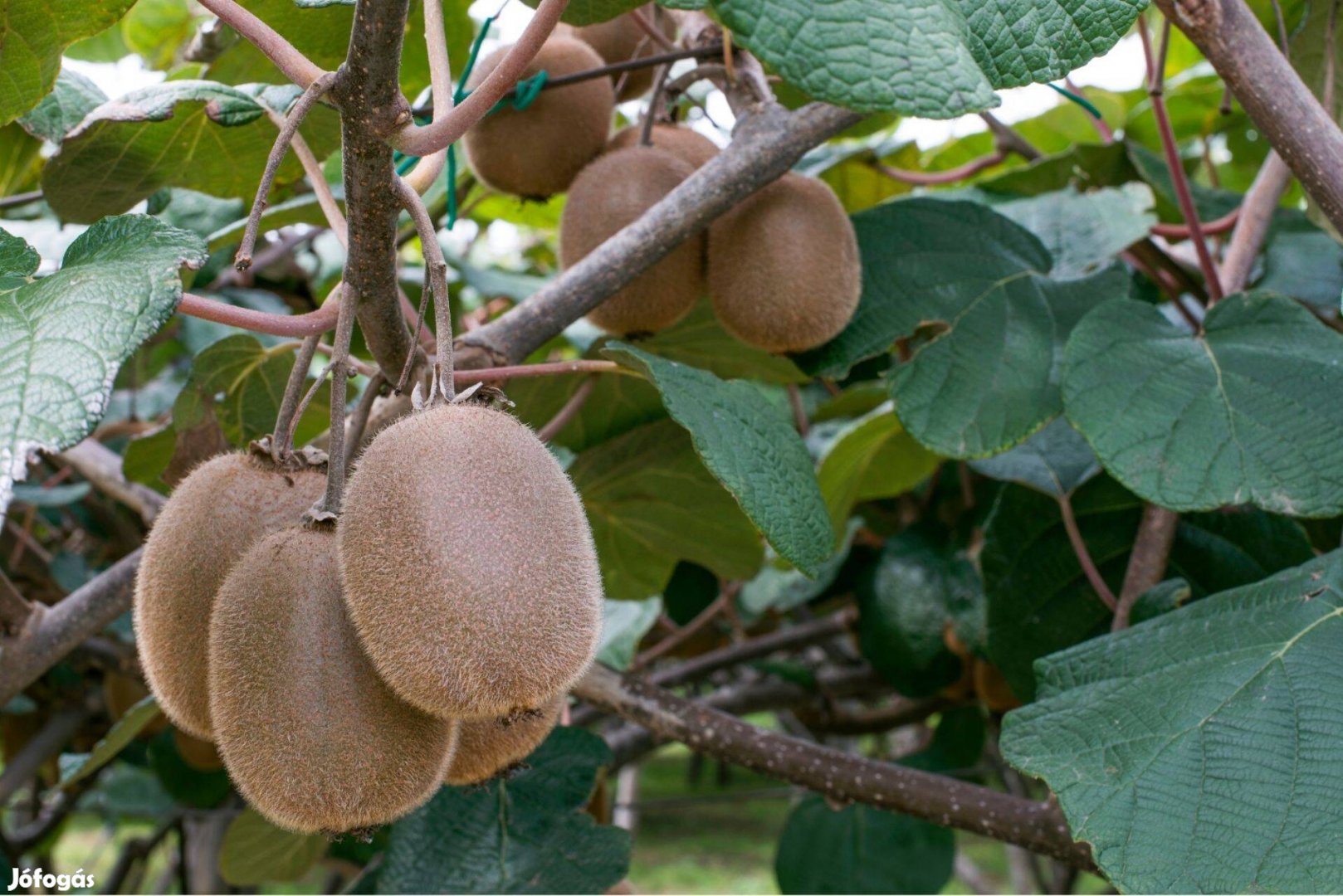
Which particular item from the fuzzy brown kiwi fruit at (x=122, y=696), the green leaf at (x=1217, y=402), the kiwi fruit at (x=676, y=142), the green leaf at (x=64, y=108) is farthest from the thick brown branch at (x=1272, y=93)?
the fuzzy brown kiwi fruit at (x=122, y=696)

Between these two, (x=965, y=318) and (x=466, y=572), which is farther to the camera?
(x=965, y=318)

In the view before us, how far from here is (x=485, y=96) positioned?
2.21 ft

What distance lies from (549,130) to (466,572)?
0.73 metres

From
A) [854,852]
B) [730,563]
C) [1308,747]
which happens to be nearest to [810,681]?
[854,852]

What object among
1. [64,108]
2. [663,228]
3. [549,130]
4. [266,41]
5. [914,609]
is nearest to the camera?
[266,41]

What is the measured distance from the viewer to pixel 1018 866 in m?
2.67

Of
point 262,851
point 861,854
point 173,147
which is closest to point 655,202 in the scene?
point 173,147

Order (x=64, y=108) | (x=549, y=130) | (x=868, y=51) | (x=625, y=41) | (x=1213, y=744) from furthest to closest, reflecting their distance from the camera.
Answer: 1. (x=625, y=41)
2. (x=549, y=130)
3. (x=64, y=108)
4. (x=1213, y=744)
5. (x=868, y=51)

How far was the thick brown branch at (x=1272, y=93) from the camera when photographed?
90 centimetres

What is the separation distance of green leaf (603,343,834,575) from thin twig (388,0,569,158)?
261 mm

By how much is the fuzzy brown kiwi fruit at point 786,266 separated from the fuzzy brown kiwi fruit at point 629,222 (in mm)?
37

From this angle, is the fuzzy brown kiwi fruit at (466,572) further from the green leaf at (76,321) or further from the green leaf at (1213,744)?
the green leaf at (1213,744)

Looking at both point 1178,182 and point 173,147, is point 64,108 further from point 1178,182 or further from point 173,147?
point 1178,182

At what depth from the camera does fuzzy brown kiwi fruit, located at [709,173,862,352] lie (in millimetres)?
1124
